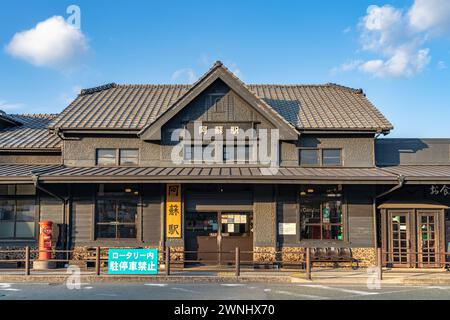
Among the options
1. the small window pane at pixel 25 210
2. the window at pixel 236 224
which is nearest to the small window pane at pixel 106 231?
the small window pane at pixel 25 210

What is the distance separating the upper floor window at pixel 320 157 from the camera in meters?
18.2

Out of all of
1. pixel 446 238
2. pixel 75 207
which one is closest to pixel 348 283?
pixel 446 238

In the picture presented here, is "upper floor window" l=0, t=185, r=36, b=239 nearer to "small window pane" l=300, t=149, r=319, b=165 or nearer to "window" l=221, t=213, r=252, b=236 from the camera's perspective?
"window" l=221, t=213, r=252, b=236

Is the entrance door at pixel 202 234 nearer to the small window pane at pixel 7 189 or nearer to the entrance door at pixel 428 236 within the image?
the small window pane at pixel 7 189

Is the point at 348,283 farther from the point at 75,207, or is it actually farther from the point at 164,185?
the point at 75,207

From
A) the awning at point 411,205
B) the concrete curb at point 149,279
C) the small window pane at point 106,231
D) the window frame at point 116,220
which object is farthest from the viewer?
the small window pane at point 106,231

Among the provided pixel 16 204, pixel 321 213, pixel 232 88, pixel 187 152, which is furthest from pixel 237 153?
pixel 16 204

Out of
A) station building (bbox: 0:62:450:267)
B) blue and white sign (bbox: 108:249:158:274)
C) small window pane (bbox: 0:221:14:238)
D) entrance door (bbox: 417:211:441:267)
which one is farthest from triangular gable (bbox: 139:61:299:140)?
small window pane (bbox: 0:221:14:238)

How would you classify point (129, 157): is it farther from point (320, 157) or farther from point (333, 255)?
point (333, 255)

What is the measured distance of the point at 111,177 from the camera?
52.2 ft

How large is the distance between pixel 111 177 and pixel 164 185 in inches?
90.7

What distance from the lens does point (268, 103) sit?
20703 millimetres

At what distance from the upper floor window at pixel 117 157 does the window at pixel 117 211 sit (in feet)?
3.76

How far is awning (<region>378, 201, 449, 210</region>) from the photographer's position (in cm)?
1697
